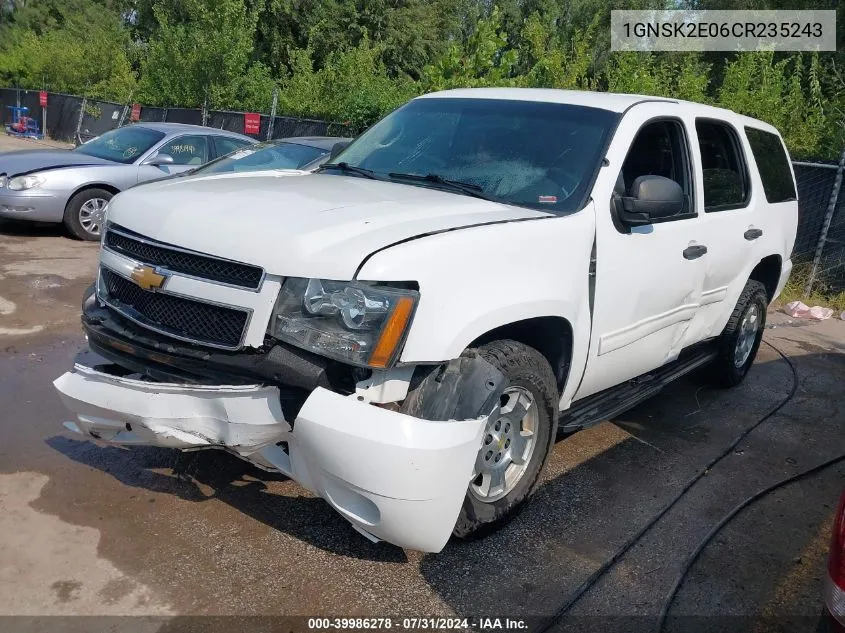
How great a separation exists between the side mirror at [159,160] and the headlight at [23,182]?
1324 millimetres

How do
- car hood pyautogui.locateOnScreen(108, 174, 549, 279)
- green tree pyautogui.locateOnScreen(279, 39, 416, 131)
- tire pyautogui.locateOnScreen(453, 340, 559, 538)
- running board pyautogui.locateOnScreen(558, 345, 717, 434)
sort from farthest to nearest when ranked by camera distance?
1. green tree pyautogui.locateOnScreen(279, 39, 416, 131)
2. running board pyautogui.locateOnScreen(558, 345, 717, 434)
3. tire pyautogui.locateOnScreen(453, 340, 559, 538)
4. car hood pyautogui.locateOnScreen(108, 174, 549, 279)

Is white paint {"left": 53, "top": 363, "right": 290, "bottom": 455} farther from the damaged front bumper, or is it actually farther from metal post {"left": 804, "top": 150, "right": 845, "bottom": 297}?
metal post {"left": 804, "top": 150, "right": 845, "bottom": 297}

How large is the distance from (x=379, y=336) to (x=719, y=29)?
864 inches

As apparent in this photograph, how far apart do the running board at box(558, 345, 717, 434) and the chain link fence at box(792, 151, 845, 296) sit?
542 centimetres

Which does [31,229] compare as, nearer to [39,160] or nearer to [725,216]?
[39,160]

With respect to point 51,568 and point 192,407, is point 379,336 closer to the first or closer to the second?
point 192,407

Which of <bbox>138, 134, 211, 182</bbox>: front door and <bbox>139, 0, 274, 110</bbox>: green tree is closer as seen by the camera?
<bbox>138, 134, 211, 182</bbox>: front door

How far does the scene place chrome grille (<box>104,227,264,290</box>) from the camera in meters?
2.93

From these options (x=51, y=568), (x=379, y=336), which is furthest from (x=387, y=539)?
(x=51, y=568)

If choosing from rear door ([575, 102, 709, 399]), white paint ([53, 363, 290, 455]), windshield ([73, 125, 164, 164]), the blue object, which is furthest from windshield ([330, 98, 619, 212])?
the blue object

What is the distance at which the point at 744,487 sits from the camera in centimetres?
437

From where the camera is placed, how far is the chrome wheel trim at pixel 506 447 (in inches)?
132

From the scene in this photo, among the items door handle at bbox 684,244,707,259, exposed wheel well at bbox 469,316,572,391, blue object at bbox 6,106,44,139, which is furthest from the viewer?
blue object at bbox 6,106,44,139

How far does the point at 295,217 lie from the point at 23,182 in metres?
7.12
